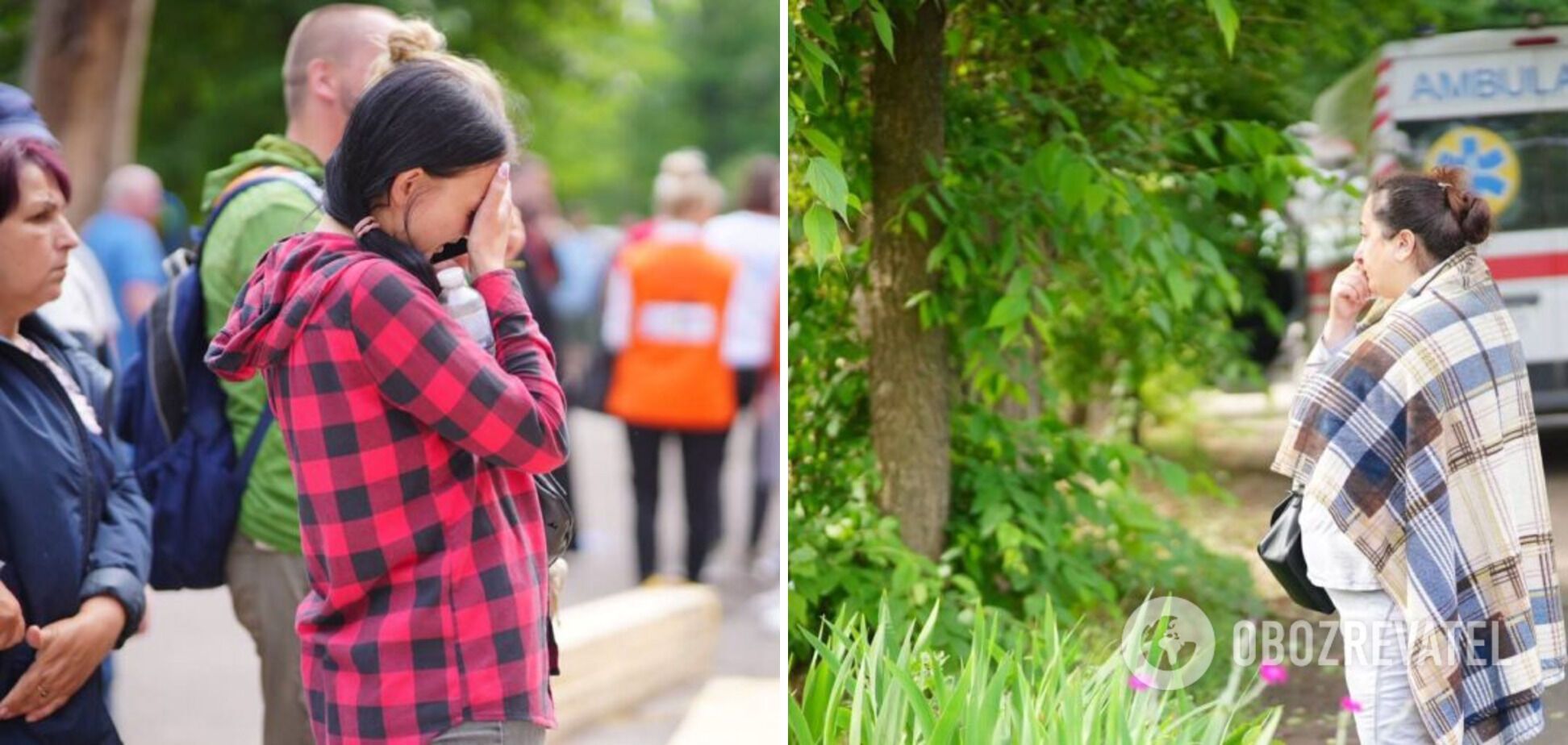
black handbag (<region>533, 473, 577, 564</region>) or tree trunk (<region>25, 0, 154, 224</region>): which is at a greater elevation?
tree trunk (<region>25, 0, 154, 224</region>)

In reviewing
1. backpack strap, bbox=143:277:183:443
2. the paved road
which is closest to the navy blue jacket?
backpack strap, bbox=143:277:183:443

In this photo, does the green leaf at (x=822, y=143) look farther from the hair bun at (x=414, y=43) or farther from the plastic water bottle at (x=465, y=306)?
the plastic water bottle at (x=465, y=306)

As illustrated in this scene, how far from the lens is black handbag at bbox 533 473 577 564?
2342 millimetres

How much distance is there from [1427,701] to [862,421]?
70.0 inches

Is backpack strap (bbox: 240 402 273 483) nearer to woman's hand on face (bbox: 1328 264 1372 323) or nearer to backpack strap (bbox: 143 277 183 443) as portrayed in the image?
backpack strap (bbox: 143 277 183 443)

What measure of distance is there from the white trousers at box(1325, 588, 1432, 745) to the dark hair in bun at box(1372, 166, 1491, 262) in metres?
0.63

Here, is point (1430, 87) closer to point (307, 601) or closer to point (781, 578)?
point (781, 578)

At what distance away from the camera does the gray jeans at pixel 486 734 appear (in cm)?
204

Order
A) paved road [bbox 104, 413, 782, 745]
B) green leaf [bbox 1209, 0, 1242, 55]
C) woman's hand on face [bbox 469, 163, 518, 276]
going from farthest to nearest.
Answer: paved road [bbox 104, 413, 782, 745]
green leaf [bbox 1209, 0, 1242, 55]
woman's hand on face [bbox 469, 163, 518, 276]

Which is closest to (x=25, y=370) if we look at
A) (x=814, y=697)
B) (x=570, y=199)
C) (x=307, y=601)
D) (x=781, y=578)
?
(x=307, y=601)

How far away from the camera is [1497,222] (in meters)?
3.39

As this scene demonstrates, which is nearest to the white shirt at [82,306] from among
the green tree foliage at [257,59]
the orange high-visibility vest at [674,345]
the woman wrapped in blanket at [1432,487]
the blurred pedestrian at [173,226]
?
the woman wrapped in blanket at [1432,487]

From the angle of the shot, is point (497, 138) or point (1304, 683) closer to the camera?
point (497, 138)

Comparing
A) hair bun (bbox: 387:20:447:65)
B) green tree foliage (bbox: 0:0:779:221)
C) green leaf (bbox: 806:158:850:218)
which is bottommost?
green leaf (bbox: 806:158:850:218)
